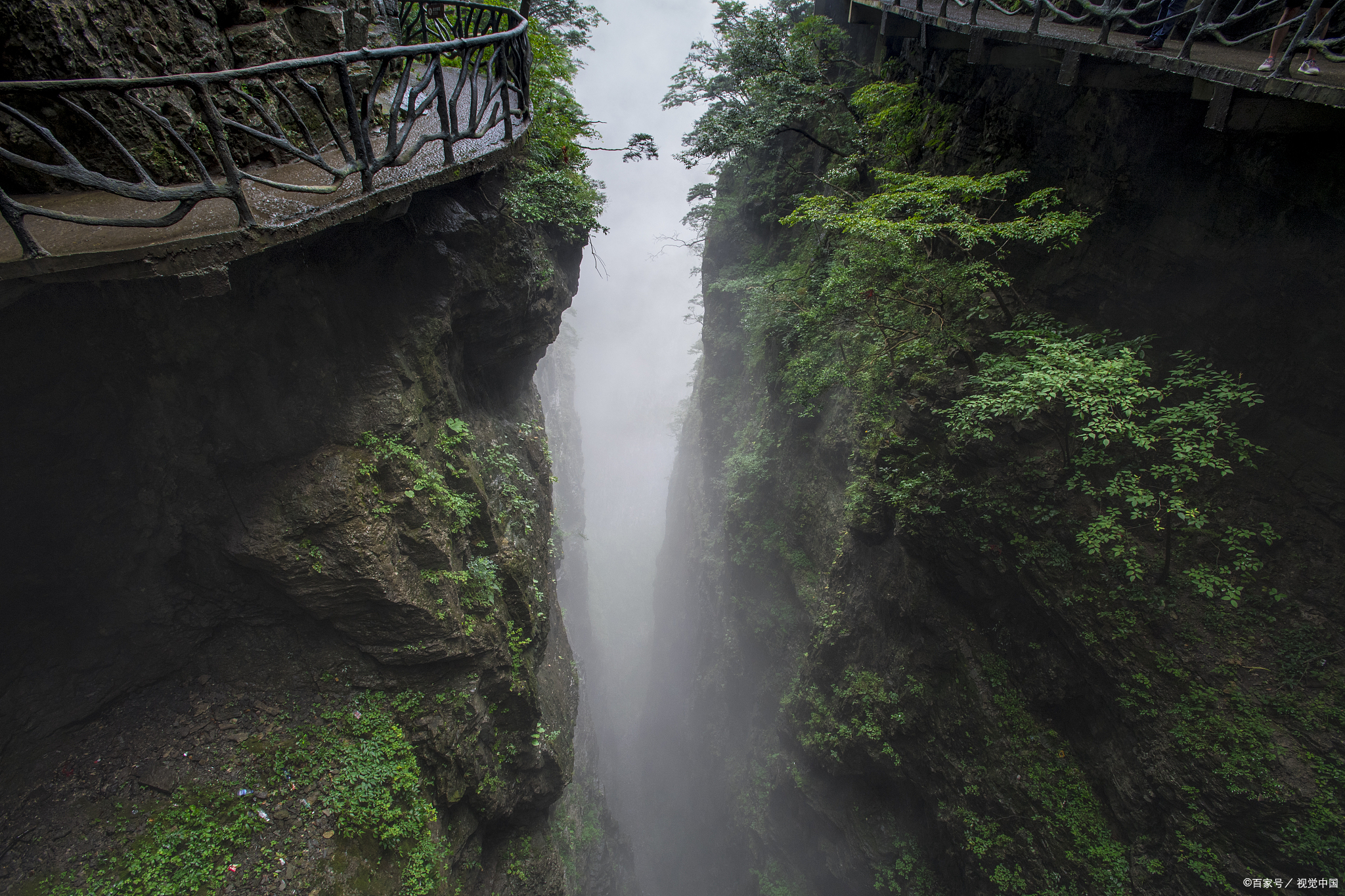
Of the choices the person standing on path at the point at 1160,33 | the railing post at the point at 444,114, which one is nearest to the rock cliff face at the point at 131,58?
the railing post at the point at 444,114

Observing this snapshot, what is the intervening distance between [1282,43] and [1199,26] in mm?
1318

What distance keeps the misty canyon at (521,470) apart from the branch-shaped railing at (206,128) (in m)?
0.04

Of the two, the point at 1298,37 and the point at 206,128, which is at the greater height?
the point at 1298,37

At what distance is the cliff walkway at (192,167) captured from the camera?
253 cm

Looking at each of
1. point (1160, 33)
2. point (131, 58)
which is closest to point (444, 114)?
point (131, 58)

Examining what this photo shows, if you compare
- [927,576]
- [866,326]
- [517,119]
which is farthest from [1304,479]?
[517,119]

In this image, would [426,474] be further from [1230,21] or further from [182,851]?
[1230,21]

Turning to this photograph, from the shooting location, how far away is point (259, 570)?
4836 mm

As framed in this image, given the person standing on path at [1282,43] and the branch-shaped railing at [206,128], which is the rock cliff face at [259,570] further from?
the person standing on path at [1282,43]

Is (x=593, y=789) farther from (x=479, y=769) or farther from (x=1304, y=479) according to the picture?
(x=1304, y=479)

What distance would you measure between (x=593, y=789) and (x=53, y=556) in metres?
14.4

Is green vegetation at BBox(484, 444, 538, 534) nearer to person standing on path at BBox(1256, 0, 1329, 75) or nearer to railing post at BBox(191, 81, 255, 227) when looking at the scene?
railing post at BBox(191, 81, 255, 227)

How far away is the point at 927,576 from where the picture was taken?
7082mm

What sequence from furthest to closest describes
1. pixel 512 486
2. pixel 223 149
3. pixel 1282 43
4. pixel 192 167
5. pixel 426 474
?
pixel 512 486, pixel 426 474, pixel 1282 43, pixel 192 167, pixel 223 149
